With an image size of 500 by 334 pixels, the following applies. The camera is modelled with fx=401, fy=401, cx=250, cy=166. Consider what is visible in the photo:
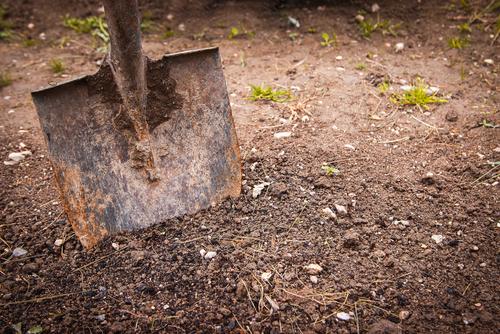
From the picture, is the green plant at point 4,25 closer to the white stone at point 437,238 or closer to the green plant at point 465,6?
the white stone at point 437,238

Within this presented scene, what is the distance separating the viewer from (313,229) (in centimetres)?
197

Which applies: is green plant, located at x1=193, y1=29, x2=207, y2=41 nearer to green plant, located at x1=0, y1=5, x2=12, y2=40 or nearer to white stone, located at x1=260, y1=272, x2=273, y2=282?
green plant, located at x1=0, y1=5, x2=12, y2=40

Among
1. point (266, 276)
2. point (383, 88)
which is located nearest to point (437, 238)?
point (266, 276)

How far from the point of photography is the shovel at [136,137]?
6.13 ft

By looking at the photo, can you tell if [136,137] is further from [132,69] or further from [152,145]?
[132,69]

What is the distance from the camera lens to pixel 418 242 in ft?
6.22

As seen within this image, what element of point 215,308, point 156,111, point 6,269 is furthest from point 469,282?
point 6,269

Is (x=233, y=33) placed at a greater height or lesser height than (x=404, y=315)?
greater

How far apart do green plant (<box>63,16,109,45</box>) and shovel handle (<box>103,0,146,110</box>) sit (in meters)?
2.18

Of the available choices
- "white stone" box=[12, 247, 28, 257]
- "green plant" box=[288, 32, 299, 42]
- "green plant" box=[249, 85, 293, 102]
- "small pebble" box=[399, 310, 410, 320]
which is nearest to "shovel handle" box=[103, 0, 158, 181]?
"white stone" box=[12, 247, 28, 257]

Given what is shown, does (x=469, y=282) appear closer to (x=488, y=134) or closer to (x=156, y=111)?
(x=488, y=134)

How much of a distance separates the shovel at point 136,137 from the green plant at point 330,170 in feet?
1.63

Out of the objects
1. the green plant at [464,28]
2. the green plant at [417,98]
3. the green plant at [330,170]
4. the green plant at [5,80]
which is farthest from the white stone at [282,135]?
the green plant at [5,80]

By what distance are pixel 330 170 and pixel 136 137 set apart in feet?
3.48
